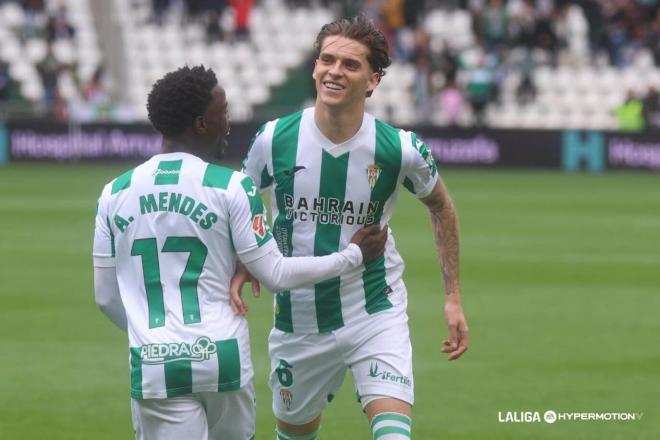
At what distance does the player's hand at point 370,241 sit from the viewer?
226 inches

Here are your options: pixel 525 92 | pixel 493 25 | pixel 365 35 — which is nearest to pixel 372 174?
pixel 365 35

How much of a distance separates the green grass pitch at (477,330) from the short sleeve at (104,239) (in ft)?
9.61

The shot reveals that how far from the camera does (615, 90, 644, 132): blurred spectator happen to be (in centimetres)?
2966

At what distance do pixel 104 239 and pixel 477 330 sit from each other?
6473 mm

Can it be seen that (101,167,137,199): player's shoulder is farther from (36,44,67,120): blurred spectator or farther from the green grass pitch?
(36,44,67,120): blurred spectator

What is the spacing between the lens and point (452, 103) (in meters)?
30.3

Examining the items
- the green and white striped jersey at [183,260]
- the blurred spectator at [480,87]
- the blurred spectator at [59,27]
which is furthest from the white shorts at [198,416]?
the blurred spectator at [59,27]

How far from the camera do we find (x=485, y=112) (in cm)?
3116

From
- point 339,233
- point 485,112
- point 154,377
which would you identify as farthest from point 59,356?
point 485,112

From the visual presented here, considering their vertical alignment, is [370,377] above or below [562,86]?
above

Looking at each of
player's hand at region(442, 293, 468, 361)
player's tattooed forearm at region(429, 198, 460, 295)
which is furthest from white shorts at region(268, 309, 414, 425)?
player's tattooed forearm at region(429, 198, 460, 295)

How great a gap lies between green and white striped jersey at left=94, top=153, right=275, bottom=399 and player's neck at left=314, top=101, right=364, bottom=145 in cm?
120

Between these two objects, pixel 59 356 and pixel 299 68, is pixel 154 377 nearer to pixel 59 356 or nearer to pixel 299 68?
pixel 59 356

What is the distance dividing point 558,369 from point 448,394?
111cm
